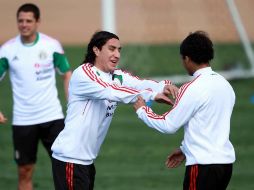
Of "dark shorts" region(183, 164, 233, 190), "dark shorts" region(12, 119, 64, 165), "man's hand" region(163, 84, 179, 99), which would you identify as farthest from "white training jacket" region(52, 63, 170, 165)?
"dark shorts" region(12, 119, 64, 165)

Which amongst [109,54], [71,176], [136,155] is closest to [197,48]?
[109,54]

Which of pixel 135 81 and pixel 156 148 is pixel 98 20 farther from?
pixel 135 81

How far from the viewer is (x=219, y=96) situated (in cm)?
761

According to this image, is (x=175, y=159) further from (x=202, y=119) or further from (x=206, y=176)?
(x=202, y=119)

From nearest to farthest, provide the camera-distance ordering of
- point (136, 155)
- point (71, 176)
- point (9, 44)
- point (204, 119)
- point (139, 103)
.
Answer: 1. point (204, 119)
2. point (139, 103)
3. point (71, 176)
4. point (9, 44)
5. point (136, 155)

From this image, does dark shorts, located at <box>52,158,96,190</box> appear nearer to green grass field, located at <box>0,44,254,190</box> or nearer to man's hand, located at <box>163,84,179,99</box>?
man's hand, located at <box>163,84,179,99</box>

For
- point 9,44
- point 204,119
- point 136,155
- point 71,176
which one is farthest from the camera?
point 136,155

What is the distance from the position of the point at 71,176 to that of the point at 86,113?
1.97 ft

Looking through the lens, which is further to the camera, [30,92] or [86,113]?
[30,92]

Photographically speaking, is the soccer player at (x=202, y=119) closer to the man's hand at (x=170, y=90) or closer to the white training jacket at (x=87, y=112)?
the man's hand at (x=170, y=90)

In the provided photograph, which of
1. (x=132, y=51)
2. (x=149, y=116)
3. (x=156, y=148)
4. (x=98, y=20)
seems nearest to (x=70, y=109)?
(x=149, y=116)

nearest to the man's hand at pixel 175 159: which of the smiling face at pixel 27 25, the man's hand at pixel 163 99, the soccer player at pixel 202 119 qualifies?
the soccer player at pixel 202 119

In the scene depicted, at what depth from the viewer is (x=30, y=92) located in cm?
1118

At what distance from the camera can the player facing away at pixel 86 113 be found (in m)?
8.12
